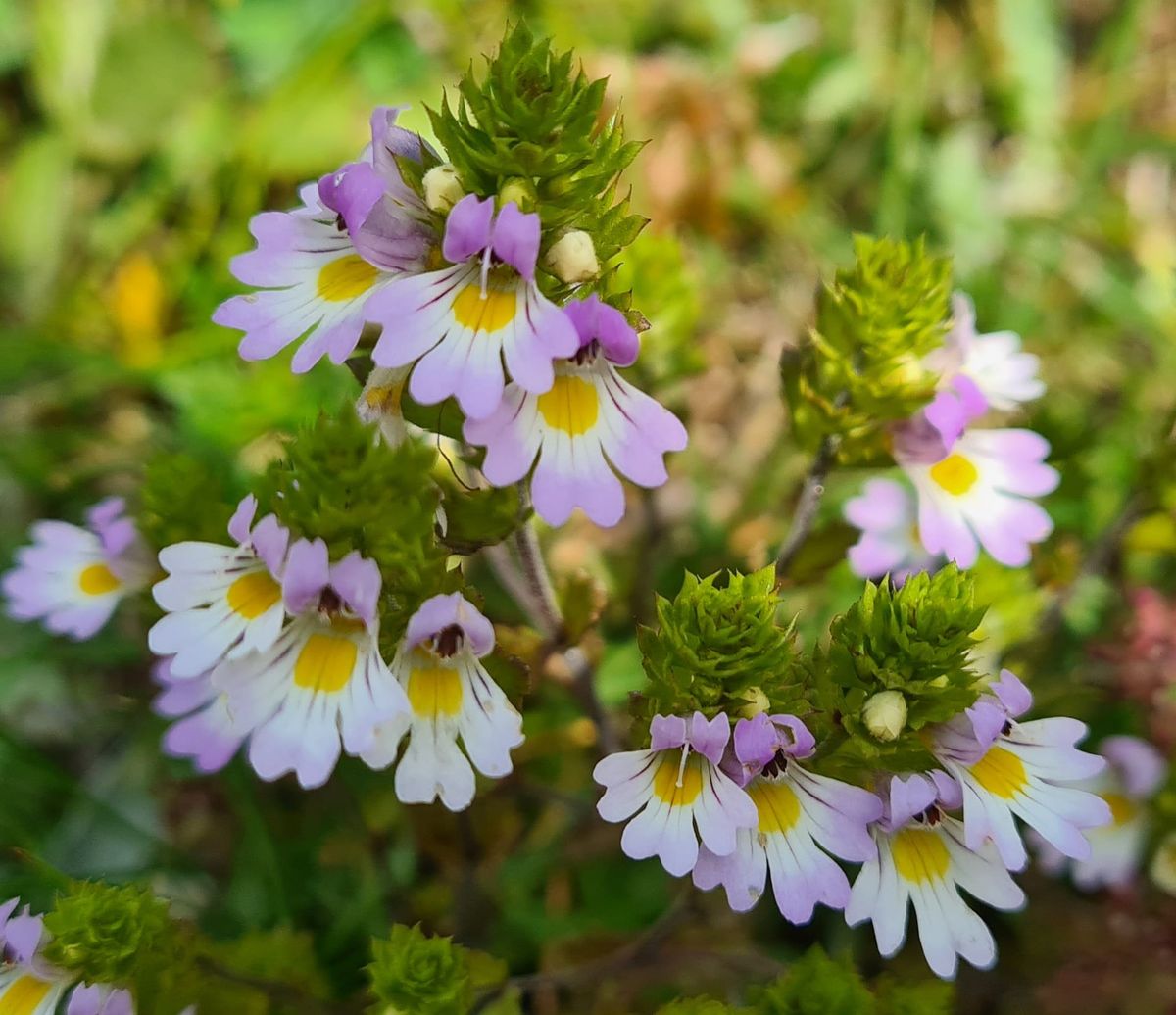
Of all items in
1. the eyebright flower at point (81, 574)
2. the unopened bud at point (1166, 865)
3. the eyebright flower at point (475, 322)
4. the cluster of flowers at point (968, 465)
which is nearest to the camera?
the eyebright flower at point (475, 322)

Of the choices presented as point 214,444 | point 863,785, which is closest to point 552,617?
point 863,785

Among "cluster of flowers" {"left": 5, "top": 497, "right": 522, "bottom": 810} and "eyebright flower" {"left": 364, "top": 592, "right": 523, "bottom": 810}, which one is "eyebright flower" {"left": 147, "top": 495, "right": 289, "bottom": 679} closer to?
"cluster of flowers" {"left": 5, "top": 497, "right": 522, "bottom": 810}

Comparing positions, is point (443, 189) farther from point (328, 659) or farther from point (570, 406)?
point (328, 659)

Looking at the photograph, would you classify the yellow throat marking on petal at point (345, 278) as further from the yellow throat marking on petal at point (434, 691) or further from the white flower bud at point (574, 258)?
the yellow throat marking on petal at point (434, 691)

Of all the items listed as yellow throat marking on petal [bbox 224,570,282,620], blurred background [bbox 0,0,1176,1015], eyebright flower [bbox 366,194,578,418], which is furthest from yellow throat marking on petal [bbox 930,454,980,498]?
yellow throat marking on petal [bbox 224,570,282,620]

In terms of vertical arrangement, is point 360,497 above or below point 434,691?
above

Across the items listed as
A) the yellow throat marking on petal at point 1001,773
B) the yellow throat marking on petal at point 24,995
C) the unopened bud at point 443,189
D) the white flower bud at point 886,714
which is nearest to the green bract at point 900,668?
the white flower bud at point 886,714

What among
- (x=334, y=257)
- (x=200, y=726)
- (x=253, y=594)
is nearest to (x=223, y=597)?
(x=253, y=594)

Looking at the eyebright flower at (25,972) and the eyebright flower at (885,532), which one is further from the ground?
the eyebright flower at (25,972)
